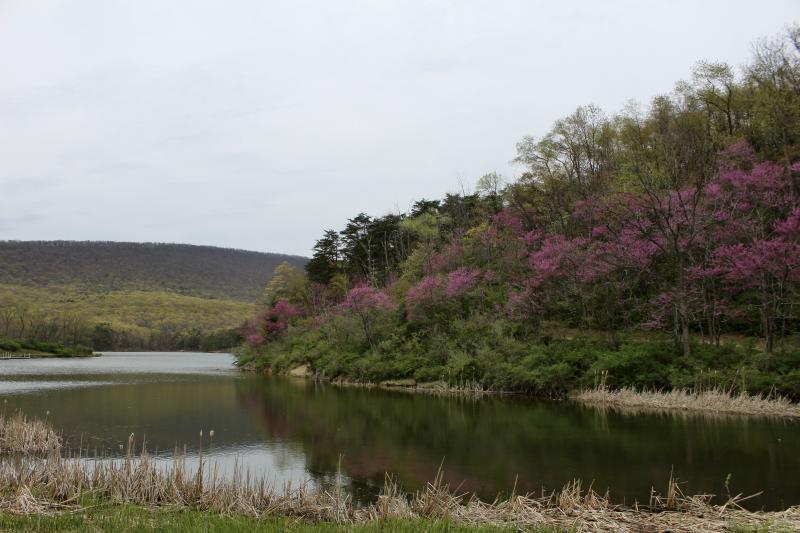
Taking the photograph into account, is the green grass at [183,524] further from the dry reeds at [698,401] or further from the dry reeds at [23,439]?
the dry reeds at [698,401]

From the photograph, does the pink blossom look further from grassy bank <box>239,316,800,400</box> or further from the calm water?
the calm water

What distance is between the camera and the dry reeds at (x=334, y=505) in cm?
997

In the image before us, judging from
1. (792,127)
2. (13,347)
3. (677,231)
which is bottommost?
(13,347)

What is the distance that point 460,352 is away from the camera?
140 ft

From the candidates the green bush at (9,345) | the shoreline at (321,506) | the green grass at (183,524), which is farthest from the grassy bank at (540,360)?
the green bush at (9,345)

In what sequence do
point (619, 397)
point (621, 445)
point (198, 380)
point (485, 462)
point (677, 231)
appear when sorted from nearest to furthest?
point (485, 462) → point (621, 445) → point (619, 397) → point (677, 231) → point (198, 380)

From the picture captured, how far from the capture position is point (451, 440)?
2234 centimetres

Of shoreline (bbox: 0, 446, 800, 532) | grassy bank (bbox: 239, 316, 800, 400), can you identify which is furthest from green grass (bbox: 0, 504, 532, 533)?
grassy bank (bbox: 239, 316, 800, 400)

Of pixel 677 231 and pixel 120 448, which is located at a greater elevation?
pixel 677 231

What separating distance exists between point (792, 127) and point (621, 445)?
99.3 feet

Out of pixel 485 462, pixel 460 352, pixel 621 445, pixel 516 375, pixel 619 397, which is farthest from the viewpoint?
pixel 460 352

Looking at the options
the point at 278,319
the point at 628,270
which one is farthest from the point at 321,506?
the point at 278,319

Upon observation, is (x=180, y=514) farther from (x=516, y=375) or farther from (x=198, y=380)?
(x=198, y=380)

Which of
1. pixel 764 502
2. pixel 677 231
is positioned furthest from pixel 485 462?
pixel 677 231
